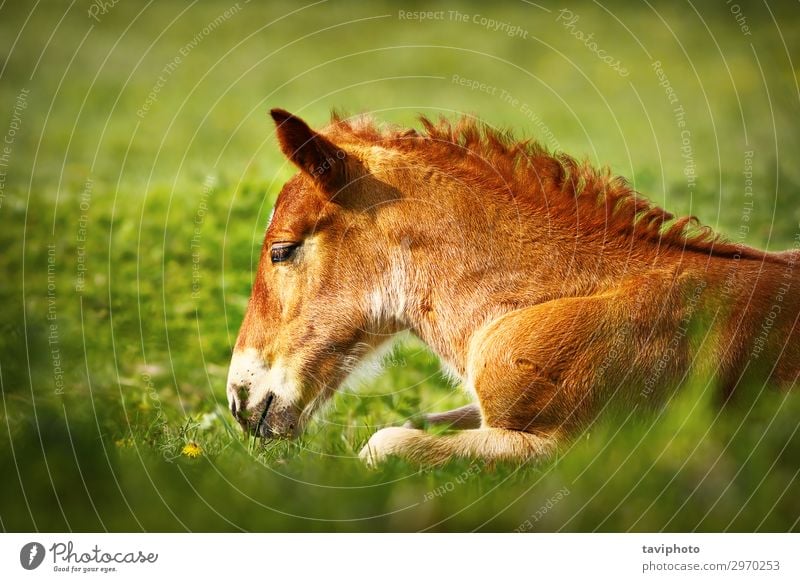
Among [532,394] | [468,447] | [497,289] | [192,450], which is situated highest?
[497,289]

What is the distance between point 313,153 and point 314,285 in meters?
0.88

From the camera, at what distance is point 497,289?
6.78 m

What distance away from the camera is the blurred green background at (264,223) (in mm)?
6051

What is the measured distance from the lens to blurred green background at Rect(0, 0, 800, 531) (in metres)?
6.05

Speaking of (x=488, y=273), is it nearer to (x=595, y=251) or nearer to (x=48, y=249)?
(x=595, y=251)

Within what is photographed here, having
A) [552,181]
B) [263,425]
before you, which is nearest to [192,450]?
[263,425]

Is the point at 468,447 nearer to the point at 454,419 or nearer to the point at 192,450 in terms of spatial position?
the point at 454,419

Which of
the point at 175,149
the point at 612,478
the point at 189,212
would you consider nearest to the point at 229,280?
the point at 189,212

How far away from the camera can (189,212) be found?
Answer: 11.7 m

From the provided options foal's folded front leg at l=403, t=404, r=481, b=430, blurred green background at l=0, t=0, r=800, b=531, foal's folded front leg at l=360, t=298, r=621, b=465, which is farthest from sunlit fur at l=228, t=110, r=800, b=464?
Result: foal's folded front leg at l=403, t=404, r=481, b=430

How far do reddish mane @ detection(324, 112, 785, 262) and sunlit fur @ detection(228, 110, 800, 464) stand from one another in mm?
11

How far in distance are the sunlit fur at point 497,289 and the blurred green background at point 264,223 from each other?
0.29 metres

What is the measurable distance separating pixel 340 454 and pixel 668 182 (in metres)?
6.71

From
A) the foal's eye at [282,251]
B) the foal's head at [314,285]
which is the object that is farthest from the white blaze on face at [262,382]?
the foal's eye at [282,251]
